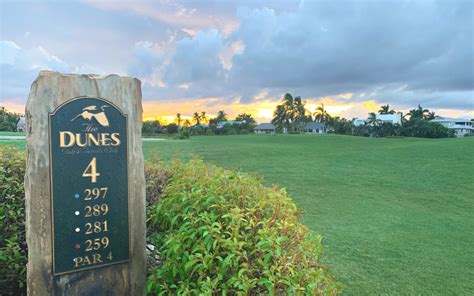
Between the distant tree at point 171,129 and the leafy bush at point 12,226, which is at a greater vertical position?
the distant tree at point 171,129

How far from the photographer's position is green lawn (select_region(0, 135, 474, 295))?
4.50 metres

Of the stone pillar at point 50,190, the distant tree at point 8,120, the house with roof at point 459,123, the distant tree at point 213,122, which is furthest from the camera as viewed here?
the house with roof at point 459,123

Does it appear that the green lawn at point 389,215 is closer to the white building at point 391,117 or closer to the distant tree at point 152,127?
the distant tree at point 152,127

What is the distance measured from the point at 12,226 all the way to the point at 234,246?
7.64 ft

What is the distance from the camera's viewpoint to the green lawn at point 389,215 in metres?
4.50

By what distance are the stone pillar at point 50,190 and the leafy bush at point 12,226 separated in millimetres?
595

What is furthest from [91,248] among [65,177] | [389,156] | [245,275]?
[389,156]

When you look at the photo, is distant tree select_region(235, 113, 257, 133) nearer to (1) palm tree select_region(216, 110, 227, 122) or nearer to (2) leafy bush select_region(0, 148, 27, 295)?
(1) palm tree select_region(216, 110, 227, 122)

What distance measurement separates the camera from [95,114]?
2.76 metres

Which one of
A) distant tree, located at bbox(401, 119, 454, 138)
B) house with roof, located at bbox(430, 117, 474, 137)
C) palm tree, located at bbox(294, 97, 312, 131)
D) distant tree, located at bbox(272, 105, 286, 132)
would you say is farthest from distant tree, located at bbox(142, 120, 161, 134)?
house with roof, located at bbox(430, 117, 474, 137)

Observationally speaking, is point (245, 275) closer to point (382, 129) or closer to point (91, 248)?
point (91, 248)

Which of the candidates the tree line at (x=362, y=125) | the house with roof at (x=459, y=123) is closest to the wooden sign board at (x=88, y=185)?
the tree line at (x=362, y=125)

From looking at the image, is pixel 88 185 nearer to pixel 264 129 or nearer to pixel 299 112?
pixel 299 112

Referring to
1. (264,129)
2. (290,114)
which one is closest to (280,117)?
(290,114)
